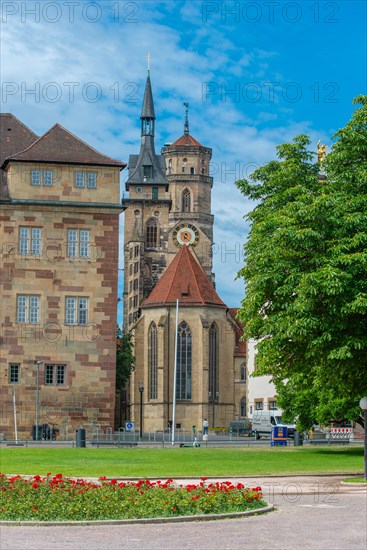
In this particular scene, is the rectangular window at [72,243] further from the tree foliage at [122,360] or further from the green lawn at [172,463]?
the tree foliage at [122,360]

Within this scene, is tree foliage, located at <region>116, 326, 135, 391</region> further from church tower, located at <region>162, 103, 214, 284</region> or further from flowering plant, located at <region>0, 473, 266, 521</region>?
church tower, located at <region>162, 103, 214, 284</region>

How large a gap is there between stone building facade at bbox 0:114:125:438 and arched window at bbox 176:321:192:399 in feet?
137

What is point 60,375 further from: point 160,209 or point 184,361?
point 160,209

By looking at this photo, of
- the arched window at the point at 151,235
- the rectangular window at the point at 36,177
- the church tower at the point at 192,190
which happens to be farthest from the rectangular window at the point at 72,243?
the church tower at the point at 192,190

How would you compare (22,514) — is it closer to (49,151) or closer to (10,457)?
(10,457)

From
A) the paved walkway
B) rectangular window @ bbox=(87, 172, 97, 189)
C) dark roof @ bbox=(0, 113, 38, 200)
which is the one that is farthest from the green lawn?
dark roof @ bbox=(0, 113, 38, 200)

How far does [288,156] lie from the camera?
4356 centimetres

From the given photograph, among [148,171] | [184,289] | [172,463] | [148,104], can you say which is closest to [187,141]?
[148,104]

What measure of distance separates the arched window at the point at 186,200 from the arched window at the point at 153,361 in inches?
2456

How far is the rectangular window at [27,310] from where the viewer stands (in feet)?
202

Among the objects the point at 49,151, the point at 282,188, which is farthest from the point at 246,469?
the point at 49,151

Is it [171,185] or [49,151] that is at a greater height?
[171,185]

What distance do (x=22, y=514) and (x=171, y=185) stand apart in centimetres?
14893

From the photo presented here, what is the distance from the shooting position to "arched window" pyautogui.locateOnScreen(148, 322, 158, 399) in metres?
103
